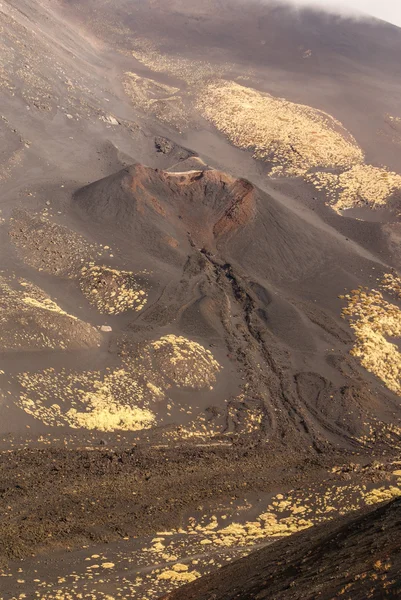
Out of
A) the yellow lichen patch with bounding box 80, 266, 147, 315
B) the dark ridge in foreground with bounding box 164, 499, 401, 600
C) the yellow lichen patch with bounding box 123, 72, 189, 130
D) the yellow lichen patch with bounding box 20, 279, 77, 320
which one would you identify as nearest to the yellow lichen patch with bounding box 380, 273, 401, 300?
the yellow lichen patch with bounding box 80, 266, 147, 315

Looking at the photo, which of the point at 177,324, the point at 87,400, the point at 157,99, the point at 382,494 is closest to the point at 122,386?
the point at 87,400

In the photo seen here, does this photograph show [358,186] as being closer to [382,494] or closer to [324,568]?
[382,494]

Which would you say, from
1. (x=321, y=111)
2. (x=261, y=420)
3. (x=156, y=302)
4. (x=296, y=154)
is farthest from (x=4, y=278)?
(x=321, y=111)

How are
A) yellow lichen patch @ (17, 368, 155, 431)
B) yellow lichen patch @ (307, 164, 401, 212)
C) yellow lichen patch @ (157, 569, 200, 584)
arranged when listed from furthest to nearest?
yellow lichen patch @ (307, 164, 401, 212), yellow lichen patch @ (17, 368, 155, 431), yellow lichen patch @ (157, 569, 200, 584)

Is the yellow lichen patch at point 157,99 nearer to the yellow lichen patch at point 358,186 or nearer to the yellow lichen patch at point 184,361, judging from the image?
the yellow lichen patch at point 358,186

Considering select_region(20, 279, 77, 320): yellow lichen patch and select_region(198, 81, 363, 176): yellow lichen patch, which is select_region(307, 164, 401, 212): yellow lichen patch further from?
select_region(20, 279, 77, 320): yellow lichen patch

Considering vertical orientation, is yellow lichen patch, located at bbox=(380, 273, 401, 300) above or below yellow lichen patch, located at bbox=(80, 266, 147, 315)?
above

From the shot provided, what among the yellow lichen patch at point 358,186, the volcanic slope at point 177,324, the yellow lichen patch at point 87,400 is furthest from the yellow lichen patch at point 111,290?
the yellow lichen patch at point 358,186
